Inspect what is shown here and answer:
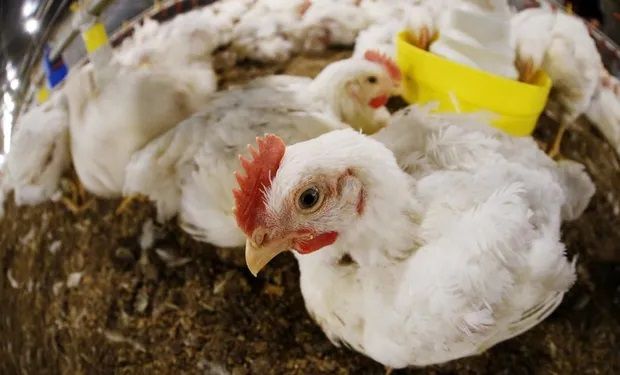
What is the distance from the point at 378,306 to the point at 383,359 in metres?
0.11

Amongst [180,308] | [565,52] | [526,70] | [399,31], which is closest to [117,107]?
[180,308]

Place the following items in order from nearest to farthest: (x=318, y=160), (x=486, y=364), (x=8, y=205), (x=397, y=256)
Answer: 1. (x=318, y=160)
2. (x=397, y=256)
3. (x=486, y=364)
4. (x=8, y=205)

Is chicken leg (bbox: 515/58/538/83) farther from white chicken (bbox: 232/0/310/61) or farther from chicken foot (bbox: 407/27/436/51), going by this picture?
white chicken (bbox: 232/0/310/61)

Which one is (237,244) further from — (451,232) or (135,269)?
(451,232)

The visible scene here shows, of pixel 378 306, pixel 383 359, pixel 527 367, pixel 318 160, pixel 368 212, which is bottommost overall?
pixel 527 367

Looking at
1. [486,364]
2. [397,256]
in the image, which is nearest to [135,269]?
[397,256]

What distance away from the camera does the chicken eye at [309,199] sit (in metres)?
0.66

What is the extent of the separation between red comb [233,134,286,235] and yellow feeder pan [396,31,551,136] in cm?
42

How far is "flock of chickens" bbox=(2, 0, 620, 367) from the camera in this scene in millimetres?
695

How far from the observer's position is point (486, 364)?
97 cm

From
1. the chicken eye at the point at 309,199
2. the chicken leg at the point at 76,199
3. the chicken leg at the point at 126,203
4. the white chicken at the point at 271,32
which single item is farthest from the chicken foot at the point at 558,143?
the chicken leg at the point at 76,199

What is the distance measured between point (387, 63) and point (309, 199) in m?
0.51

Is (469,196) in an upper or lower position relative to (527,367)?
upper

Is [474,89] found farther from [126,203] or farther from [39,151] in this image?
[39,151]
